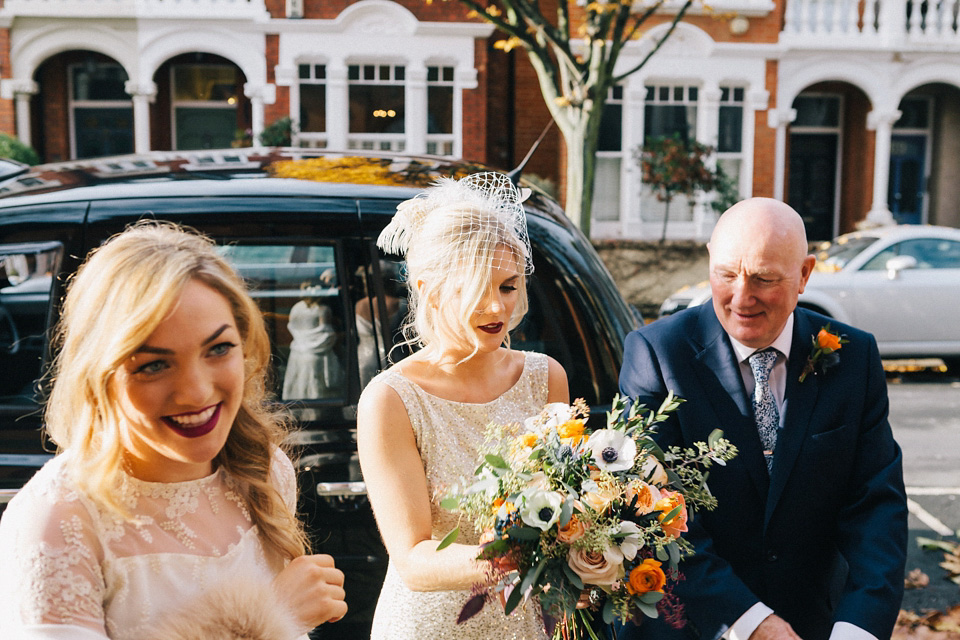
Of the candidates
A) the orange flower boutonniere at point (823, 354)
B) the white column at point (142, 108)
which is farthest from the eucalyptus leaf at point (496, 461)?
the white column at point (142, 108)

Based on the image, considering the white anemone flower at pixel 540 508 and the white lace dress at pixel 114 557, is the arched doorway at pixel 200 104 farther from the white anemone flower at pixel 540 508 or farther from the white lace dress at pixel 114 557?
the white anemone flower at pixel 540 508

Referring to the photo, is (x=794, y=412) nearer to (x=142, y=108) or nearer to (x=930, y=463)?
(x=930, y=463)

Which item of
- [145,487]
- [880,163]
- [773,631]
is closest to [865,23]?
[880,163]

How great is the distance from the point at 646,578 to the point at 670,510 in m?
0.16

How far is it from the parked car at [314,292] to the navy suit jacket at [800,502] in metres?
0.66

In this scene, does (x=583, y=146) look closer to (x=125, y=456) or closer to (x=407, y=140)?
(x=407, y=140)

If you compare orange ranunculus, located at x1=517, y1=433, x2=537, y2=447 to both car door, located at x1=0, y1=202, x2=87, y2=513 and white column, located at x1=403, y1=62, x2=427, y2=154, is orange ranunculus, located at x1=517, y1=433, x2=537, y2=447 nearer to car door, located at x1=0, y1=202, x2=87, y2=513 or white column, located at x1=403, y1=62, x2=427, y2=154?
car door, located at x1=0, y1=202, x2=87, y2=513

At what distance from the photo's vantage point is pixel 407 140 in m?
17.6

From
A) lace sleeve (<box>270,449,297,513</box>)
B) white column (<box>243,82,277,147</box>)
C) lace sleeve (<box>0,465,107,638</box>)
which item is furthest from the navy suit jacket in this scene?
white column (<box>243,82,277,147</box>)

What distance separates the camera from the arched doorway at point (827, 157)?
2023 cm

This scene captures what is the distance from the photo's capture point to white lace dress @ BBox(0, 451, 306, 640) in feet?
4.59

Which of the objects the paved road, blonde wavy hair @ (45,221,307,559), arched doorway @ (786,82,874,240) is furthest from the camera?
arched doorway @ (786,82,874,240)

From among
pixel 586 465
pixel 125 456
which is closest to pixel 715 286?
pixel 586 465

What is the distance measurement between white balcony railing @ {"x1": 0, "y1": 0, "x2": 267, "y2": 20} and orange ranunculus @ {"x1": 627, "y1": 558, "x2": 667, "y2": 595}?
54.8 ft
